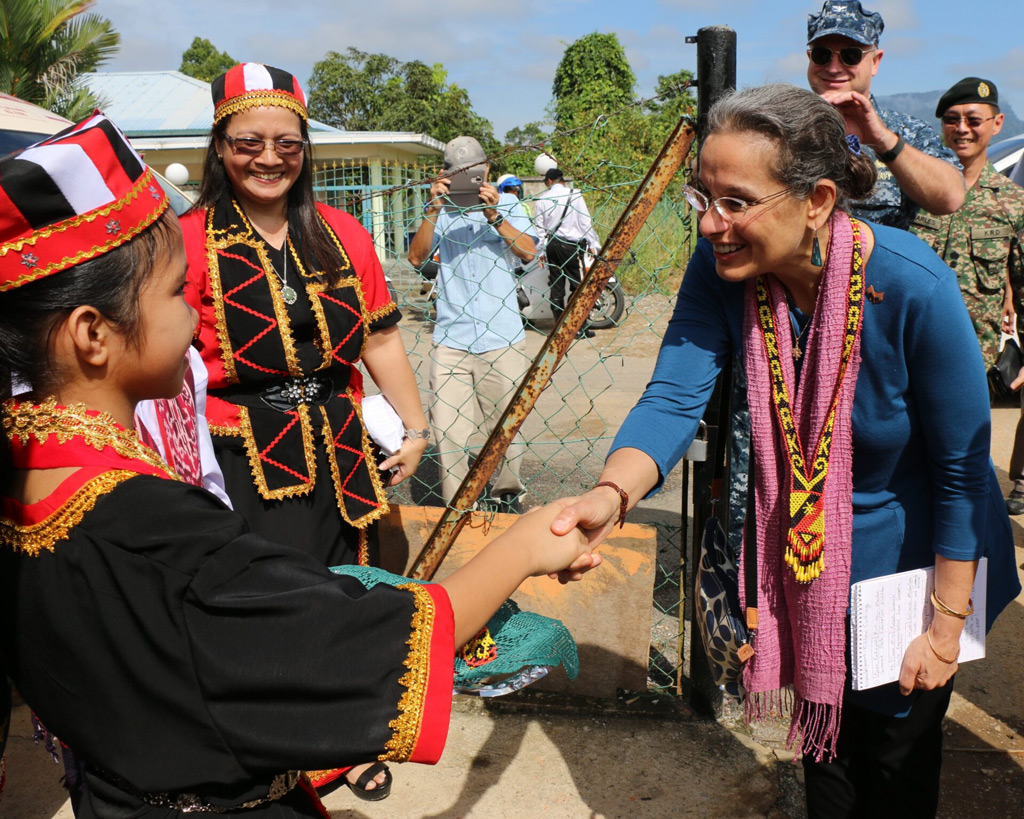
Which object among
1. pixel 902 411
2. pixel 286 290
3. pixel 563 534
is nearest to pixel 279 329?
Result: pixel 286 290

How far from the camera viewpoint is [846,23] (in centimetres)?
274

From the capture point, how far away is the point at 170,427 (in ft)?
5.55

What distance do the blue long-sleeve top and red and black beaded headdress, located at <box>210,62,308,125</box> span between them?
140 centimetres

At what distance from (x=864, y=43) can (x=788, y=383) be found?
1450mm

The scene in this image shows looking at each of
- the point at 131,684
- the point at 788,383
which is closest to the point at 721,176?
the point at 788,383

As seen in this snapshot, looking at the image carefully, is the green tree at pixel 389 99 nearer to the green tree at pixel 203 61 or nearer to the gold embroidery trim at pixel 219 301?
the green tree at pixel 203 61

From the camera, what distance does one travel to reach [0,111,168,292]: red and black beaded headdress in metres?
1.15

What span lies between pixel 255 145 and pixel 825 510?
74.9 inches

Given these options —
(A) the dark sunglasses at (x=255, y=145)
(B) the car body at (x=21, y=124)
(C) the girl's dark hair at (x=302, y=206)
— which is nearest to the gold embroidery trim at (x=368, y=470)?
(C) the girl's dark hair at (x=302, y=206)

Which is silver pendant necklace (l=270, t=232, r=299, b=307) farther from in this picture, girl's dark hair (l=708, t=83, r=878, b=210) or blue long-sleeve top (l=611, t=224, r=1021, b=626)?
girl's dark hair (l=708, t=83, r=878, b=210)

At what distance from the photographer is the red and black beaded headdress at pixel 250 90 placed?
263 centimetres

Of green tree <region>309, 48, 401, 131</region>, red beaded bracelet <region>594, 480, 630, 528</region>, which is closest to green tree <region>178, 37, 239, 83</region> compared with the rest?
green tree <region>309, 48, 401, 131</region>

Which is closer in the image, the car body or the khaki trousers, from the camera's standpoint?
the car body

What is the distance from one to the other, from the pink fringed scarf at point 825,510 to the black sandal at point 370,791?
1.34 meters
